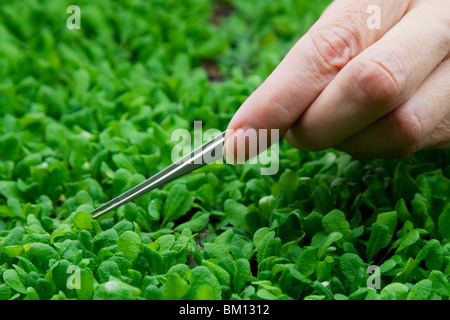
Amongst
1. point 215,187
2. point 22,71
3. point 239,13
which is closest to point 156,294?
point 215,187

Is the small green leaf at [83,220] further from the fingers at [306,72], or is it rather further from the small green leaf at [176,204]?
the fingers at [306,72]

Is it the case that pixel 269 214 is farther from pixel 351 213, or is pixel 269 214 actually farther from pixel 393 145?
pixel 393 145

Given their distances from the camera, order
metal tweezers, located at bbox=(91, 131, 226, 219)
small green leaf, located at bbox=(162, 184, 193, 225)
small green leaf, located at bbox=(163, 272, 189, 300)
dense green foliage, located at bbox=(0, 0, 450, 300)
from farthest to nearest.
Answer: small green leaf, located at bbox=(162, 184, 193, 225) < metal tweezers, located at bbox=(91, 131, 226, 219) < dense green foliage, located at bbox=(0, 0, 450, 300) < small green leaf, located at bbox=(163, 272, 189, 300)

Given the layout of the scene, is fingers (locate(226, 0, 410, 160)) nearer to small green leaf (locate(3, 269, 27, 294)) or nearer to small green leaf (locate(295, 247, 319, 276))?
small green leaf (locate(295, 247, 319, 276))

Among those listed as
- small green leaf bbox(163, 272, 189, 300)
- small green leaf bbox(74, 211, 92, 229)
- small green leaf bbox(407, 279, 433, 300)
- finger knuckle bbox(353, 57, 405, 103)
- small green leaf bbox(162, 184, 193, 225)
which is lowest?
small green leaf bbox(407, 279, 433, 300)

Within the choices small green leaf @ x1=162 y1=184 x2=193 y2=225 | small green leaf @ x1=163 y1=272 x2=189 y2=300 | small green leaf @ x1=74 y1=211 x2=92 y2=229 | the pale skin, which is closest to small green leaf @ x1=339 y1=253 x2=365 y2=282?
the pale skin

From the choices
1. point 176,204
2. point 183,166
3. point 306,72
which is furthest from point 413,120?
point 176,204

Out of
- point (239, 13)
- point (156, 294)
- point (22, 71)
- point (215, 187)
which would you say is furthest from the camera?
point (239, 13)
